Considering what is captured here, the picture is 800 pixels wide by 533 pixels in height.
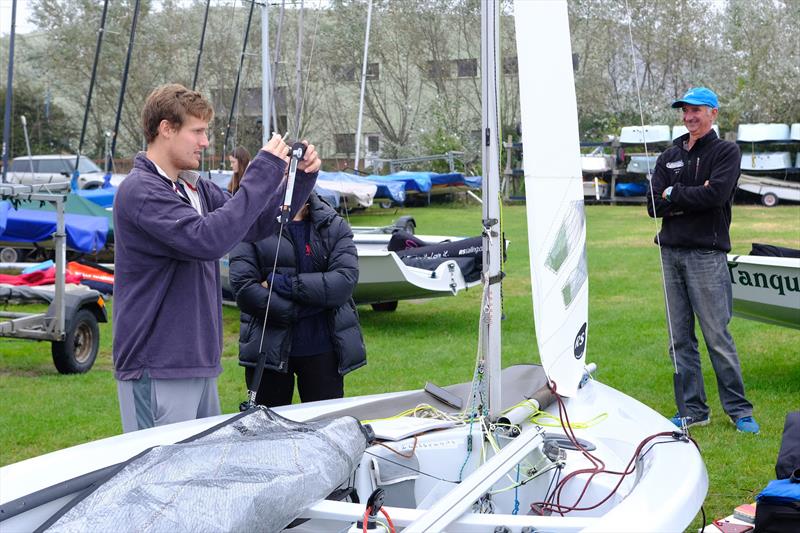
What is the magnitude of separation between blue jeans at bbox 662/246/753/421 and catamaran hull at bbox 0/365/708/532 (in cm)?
185

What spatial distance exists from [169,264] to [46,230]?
8.90 meters

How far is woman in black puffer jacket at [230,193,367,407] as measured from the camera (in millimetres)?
4184

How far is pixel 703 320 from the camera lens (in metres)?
5.27

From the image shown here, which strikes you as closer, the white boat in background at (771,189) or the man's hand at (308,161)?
the man's hand at (308,161)

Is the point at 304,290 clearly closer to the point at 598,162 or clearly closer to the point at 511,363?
the point at 511,363

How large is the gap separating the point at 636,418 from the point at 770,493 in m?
0.50

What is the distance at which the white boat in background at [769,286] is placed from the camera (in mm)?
5863

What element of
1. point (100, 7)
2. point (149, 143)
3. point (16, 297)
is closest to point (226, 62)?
point (100, 7)

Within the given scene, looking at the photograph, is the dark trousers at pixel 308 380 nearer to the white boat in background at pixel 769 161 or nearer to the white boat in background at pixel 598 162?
the white boat in background at pixel 598 162

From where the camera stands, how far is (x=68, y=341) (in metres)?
7.18

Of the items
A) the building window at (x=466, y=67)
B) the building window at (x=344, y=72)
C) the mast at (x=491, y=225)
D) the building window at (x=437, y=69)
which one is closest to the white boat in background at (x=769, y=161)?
the building window at (x=437, y=69)

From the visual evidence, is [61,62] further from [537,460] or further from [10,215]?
[537,460]

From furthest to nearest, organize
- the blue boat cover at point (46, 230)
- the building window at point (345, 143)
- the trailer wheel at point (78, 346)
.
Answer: the building window at point (345, 143) < the blue boat cover at point (46, 230) < the trailer wheel at point (78, 346)

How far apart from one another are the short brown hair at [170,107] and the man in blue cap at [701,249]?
2.89m
